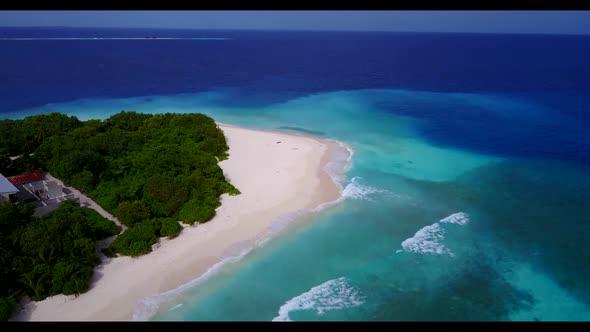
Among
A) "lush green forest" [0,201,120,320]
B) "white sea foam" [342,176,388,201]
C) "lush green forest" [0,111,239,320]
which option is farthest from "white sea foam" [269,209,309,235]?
"lush green forest" [0,201,120,320]

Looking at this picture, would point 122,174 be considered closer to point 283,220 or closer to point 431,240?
point 283,220

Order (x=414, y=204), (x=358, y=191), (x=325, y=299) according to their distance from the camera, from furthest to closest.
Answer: (x=358, y=191), (x=414, y=204), (x=325, y=299)

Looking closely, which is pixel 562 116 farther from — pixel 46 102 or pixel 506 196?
pixel 46 102

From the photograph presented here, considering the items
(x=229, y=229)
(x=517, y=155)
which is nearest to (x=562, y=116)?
(x=517, y=155)

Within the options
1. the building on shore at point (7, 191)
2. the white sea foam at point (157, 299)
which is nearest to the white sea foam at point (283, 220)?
the white sea foam at point (157, 299)

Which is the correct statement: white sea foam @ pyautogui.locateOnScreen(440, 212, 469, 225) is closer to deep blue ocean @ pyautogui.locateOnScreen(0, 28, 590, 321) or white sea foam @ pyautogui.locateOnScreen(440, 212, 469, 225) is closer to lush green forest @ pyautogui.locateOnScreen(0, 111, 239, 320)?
deep blue ocean @ pyautogui.locateOnScreen(0, 28, 590, 321)

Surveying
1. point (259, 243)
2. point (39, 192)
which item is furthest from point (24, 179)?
point (259, 243)

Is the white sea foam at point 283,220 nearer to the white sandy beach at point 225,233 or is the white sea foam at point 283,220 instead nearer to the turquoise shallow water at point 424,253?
the white sandy beach at point 225,233
